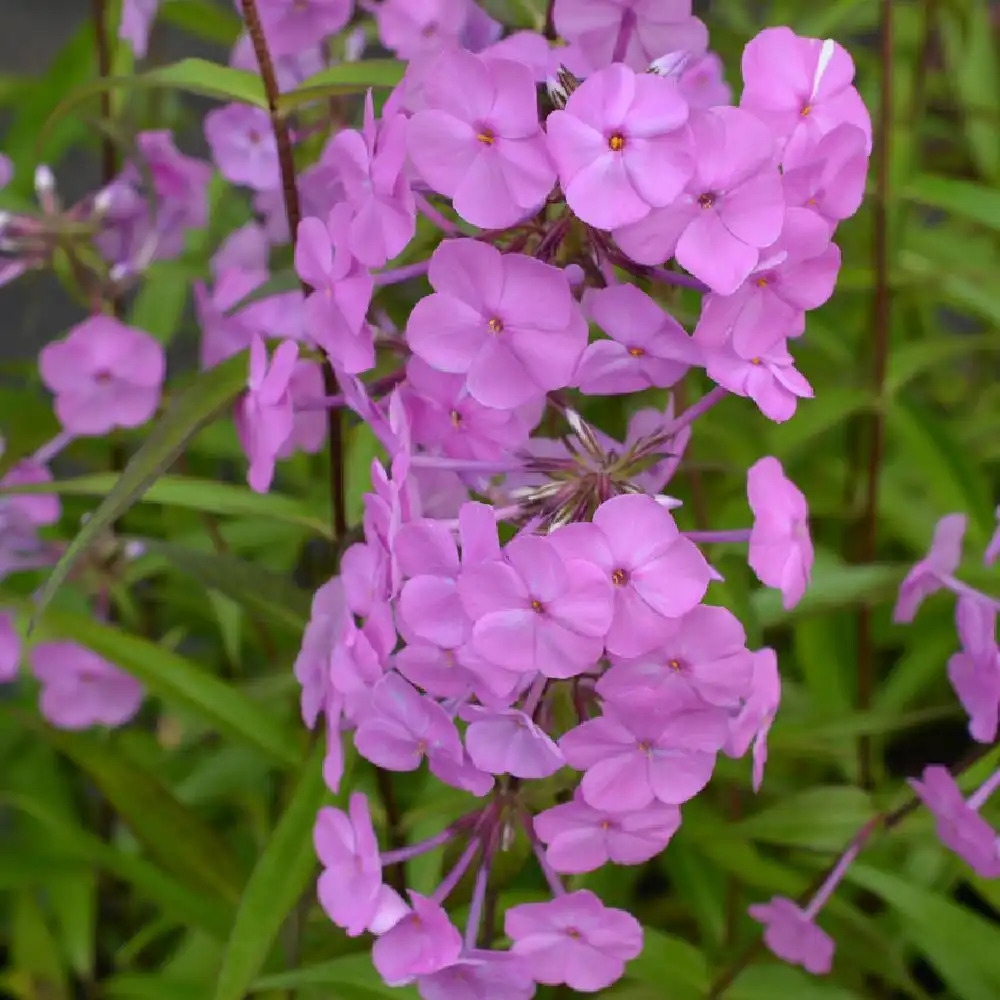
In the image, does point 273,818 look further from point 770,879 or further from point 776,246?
point 776,246

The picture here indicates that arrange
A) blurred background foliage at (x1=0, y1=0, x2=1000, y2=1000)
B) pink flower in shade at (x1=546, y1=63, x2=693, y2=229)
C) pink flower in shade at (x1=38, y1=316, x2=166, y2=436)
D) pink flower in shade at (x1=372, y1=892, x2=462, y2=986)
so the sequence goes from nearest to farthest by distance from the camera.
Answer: pink flower in shade at (x1=546, y1=63, x2=693, y2=229)
pink flower in shade at (x1=372, y1=892, x2=462, y2=986)
blurred background foliage at (x1=0, y1=0, x2=1000, y2=1000)
pink flower in shade at (x1=38, y1=316, x2=166, y2=436)

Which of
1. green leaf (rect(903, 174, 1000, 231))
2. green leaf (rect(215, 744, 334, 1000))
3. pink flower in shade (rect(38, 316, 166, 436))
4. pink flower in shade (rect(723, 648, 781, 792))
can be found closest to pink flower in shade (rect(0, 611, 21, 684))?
pink flower in shade (rect(38, 316, 166, 436))

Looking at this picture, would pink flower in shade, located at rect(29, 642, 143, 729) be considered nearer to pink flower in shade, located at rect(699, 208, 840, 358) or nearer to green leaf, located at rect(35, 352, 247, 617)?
green leaf, located at rect(35, 352, 247, 617)

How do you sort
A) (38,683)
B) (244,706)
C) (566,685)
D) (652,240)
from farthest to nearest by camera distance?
(38,683), (244,706), (566,685), (652,240)

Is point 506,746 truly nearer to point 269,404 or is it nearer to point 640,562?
point 640,562

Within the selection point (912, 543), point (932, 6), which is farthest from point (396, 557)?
point (932, 6)

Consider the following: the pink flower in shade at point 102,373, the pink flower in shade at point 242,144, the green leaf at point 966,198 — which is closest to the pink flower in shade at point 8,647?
the pink flower in shade at point 102,373

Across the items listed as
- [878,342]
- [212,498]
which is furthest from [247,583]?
[878,342]
